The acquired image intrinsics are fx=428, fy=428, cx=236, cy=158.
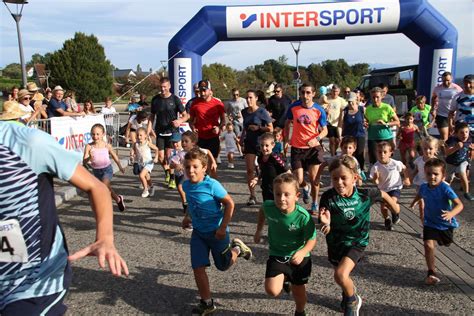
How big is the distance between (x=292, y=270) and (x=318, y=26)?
989 cm

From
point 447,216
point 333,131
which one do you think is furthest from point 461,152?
point 447,216

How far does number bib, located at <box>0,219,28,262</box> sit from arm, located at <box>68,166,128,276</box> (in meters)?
0.22

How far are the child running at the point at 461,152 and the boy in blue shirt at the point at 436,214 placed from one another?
321cm

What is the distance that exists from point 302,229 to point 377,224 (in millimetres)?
3001

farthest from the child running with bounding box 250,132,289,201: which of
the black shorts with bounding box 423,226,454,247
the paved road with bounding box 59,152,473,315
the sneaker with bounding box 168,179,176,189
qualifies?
the sneaker with bounding box 168,179,176,189

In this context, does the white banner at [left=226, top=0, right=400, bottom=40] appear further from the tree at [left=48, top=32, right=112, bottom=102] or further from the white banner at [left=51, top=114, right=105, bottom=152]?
the tree at [left=48, top=32, right=112, bottom=102]

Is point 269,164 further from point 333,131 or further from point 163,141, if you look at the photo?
point 333,131

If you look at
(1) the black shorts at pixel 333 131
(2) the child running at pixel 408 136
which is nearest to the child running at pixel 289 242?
Result: (2) the child running at pixel 408 136

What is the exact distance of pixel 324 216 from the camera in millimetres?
→ 3367

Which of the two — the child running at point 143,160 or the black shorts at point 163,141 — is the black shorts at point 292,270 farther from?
the black shorts at point 163,141

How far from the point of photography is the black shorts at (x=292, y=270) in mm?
3248

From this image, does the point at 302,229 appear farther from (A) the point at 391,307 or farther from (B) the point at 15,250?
(B) the point at 15,250

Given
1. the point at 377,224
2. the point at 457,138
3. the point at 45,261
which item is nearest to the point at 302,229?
the point at 45,261

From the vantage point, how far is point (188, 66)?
A: 38.9ft
